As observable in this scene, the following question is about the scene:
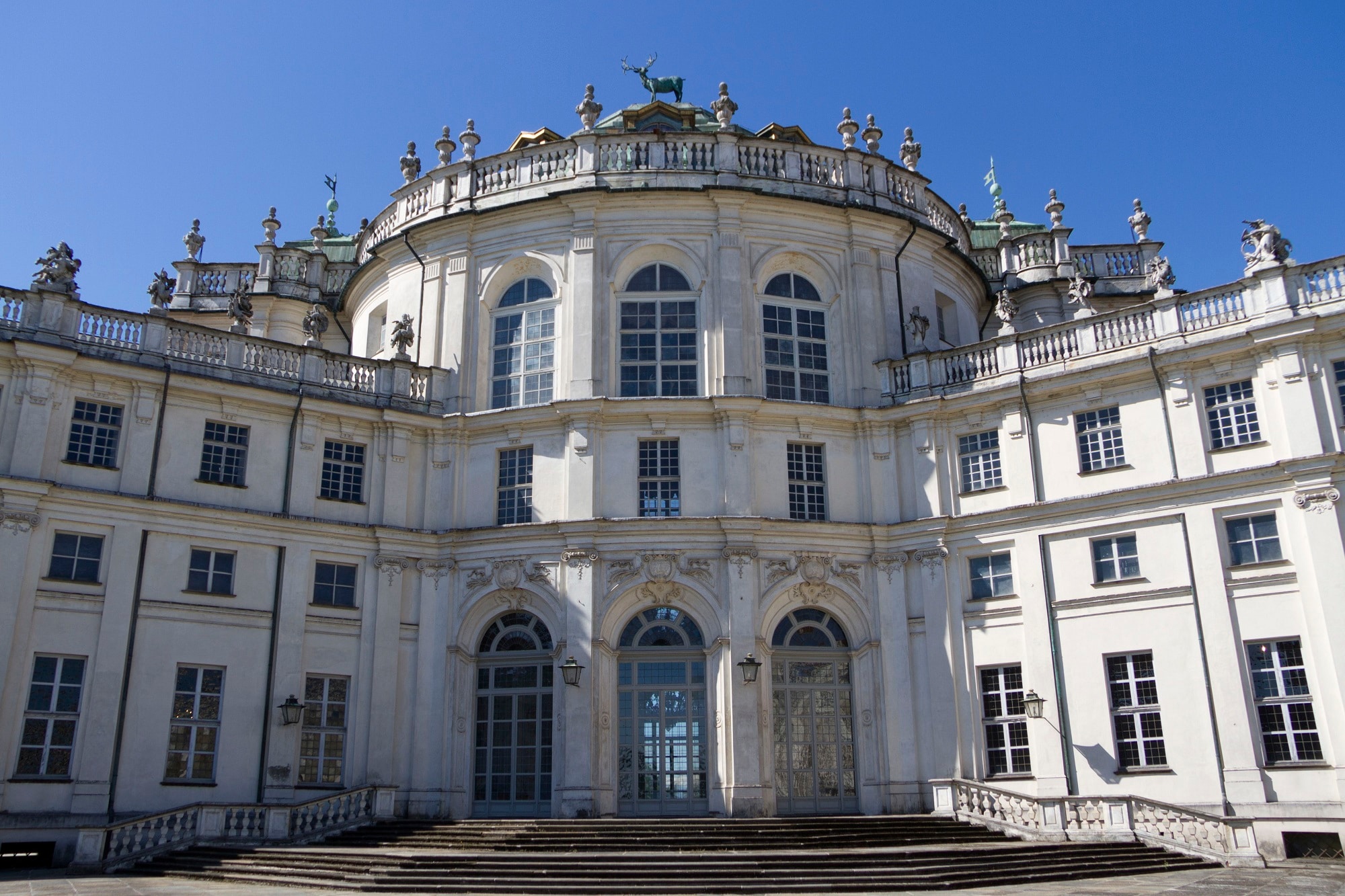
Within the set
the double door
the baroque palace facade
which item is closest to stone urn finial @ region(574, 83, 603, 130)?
the baroque palace facade

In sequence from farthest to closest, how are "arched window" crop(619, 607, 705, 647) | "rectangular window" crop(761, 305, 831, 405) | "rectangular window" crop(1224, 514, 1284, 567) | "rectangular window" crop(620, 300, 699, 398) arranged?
"rectangular window" crop(761, 305, 831, 405) → "rectangular window" crop(620, 300, 699, 398) → "arched window" crop(619, 607, 705, 647) → "rectangular window" crop(1224, 514, 1284, 567)

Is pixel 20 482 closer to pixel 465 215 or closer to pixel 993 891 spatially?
pixel 465 215

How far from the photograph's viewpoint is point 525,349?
28734mm

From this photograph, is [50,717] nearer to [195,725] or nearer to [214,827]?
[195,725]

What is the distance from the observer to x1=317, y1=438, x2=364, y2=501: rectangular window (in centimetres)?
2681

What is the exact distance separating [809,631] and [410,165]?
55.2ft

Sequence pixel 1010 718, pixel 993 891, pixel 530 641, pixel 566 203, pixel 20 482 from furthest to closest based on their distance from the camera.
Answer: pixel 566 203, pixel 530 641, pixel 1010 718, pixel 20 482, pixel 993 891

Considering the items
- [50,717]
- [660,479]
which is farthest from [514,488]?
[50,717]

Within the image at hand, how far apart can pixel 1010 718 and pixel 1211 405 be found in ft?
25.6

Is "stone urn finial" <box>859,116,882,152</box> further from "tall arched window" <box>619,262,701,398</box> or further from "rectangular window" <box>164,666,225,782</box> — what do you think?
"rectangular window" <box>164,666,225,782</box>

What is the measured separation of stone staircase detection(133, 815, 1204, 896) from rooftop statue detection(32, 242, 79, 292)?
12.1m

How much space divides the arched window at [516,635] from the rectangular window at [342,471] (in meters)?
4.39

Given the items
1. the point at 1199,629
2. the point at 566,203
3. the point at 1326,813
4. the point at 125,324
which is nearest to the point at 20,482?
the point at 125,324

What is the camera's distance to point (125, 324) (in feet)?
82.3
